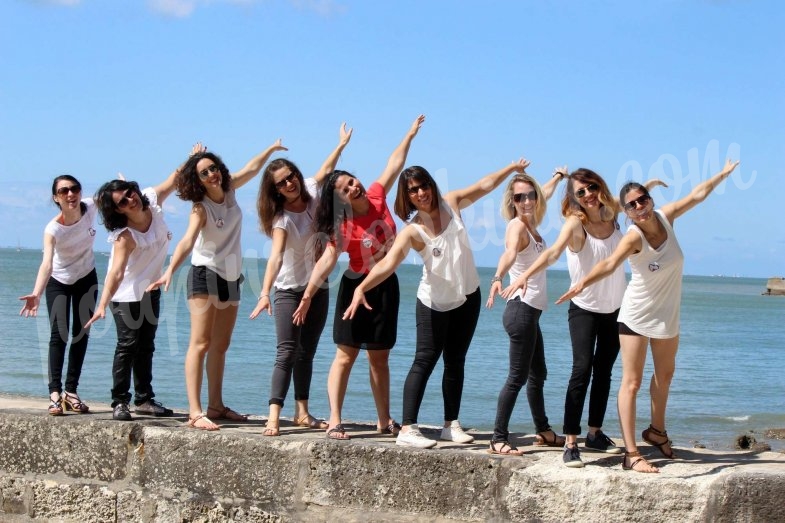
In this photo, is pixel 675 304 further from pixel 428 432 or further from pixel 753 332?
pixel 753 332

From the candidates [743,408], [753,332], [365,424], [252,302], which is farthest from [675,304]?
[252,302]

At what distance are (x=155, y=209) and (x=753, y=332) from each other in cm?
3097

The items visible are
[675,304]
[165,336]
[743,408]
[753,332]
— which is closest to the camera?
[675,304]

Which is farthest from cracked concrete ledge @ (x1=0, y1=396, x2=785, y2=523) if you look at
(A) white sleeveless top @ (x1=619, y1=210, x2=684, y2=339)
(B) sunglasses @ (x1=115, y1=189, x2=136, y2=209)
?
(B) sunglasses @ (x1=115, y1=189, x2=136, y2=209)

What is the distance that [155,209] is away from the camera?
5.98 metres

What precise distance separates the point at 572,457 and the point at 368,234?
1750mm

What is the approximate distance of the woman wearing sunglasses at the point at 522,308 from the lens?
5195 millimetres

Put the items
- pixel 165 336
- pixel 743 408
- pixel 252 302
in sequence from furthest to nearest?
1. pixel 252 302
2. pixel 165 336
3. pixel 743 408

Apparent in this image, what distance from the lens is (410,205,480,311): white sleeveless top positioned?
17.3ft

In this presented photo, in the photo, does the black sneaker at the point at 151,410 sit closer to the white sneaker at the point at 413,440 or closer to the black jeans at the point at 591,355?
the white sneaker at the point at 413,440

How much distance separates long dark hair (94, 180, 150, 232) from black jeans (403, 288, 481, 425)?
199 cm

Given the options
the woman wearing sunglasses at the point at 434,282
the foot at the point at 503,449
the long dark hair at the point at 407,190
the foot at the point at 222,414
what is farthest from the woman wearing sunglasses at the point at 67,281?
the foot at the point at 503,449

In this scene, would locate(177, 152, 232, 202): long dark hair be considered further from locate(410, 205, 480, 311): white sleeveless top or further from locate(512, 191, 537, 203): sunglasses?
locate(512, 191, 537, 203): sunglasses

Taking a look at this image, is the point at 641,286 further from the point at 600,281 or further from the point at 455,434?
the point at 455,434
